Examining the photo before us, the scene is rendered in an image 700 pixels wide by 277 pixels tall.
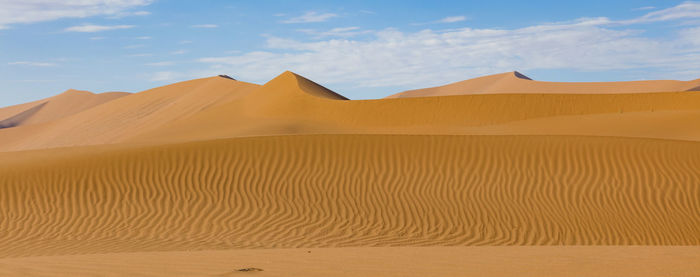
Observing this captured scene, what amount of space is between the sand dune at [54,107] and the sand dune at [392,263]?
245 ft

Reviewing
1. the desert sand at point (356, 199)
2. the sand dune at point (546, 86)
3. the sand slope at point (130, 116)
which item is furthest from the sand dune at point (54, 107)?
the desert sand at point (356, 199)

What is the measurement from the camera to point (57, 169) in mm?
→ 15898

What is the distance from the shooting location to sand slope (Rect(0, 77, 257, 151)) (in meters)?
39.7

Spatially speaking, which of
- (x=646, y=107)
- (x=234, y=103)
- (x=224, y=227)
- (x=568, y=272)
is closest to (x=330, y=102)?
(x=234, y=103)

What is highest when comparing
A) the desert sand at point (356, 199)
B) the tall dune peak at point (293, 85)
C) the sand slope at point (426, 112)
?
the tall dune peak at point (293, 85)

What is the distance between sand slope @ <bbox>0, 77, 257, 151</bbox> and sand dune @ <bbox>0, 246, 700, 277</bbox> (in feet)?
99.9

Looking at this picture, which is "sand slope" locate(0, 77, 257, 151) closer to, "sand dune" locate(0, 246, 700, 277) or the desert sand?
the desert sand

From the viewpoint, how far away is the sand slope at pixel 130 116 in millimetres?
39688

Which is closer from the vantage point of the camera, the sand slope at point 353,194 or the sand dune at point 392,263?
the sand dune at point 392,263

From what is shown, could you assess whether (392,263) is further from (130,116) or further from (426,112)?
(130,116)

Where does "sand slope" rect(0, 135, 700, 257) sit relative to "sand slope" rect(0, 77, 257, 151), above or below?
below

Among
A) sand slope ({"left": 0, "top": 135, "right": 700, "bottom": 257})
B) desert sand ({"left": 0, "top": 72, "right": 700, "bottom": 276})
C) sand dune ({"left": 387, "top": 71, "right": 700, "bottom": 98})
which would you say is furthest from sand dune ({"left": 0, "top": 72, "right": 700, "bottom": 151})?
sand dune ({"left": 387, "top": 71, "right": 700, "bottom": 98})

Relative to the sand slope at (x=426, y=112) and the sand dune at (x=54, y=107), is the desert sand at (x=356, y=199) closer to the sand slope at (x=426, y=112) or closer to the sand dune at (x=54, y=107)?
the sand slope at (x=426, y=112)

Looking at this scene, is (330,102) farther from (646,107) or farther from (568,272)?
(568,272)
